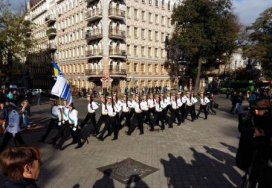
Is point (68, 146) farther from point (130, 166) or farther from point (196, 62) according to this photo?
point (196, 62)

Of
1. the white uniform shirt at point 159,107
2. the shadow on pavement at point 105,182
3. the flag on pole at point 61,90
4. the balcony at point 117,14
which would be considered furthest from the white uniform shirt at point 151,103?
the balcony at point 117,14

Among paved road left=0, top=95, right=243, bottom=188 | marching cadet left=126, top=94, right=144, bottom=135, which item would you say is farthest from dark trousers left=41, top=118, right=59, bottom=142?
marching cadet left=126, top=94, right=144, bottom=135

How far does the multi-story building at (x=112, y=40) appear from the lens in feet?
128

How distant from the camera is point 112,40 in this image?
39.4m

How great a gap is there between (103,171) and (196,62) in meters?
41.0

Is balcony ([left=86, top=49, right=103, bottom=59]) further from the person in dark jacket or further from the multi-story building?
the person in dark jacket

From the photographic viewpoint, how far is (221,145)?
957cm

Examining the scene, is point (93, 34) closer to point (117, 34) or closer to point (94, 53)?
point (94, 53)

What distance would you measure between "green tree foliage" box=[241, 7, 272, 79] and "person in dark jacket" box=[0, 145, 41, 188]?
38.9 metres

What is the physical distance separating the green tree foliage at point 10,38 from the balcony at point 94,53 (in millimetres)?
13251

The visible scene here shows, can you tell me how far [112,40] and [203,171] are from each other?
115ft

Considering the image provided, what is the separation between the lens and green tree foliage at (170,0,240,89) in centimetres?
3794

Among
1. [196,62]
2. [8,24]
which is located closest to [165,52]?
[196,62]

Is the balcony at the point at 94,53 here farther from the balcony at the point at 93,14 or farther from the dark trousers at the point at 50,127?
the dark trousers at the point at 50,127
